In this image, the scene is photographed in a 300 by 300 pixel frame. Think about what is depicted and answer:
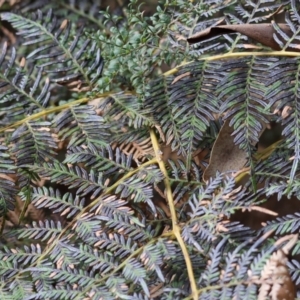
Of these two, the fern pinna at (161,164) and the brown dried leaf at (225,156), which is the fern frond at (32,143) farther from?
the brown dried leaf at (225,156)

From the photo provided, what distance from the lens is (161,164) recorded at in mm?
781

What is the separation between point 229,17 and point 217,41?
0.05m

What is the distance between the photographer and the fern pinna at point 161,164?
0.65m

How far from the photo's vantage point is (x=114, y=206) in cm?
72

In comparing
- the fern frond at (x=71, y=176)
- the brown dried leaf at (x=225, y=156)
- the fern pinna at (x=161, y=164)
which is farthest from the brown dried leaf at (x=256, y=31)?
the fern frond at (x=71, y=176)

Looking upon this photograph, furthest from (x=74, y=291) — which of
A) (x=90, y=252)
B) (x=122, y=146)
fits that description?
(x=122, y=146)

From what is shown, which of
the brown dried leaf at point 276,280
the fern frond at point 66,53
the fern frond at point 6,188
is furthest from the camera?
the fern frond at point 66,53

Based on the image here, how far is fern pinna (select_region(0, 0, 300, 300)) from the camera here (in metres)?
0.65

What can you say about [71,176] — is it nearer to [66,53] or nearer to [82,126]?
[82,126]

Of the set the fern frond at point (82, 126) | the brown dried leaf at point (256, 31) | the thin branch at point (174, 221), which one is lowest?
the thin branch at point (174, 221)

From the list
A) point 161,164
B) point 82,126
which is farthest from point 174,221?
point 82,126

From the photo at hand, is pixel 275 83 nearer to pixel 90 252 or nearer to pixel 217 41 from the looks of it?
pixel 217 41

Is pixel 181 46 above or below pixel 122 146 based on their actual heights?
above

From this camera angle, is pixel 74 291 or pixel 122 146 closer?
pixel 74 291
